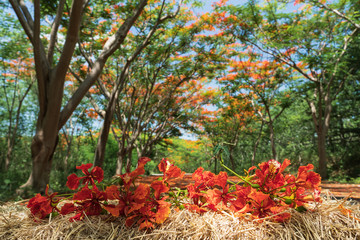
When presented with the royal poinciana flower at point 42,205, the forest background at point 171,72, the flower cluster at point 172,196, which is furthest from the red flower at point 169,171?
the forest background at point 171,72

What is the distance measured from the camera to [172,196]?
61 centimetres

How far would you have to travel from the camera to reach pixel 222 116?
10203 millimetres

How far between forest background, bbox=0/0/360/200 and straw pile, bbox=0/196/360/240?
103 inches

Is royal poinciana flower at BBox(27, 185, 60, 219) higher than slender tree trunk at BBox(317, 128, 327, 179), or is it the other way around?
royal poinciana flower at BBox(27, 185, 60, 219)

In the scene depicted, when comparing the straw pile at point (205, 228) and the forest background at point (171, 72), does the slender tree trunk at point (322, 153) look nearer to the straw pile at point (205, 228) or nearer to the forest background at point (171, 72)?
the forest background at point (171, 72)

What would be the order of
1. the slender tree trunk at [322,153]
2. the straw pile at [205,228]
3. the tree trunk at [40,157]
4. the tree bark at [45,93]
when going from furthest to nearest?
the slender tree trunk at [322,153] < the tree trunk at [40,157] < the tree bark at [45,93] < the straw pile at [205,228]

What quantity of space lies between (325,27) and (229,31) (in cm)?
323

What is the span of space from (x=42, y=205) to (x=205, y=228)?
41cm

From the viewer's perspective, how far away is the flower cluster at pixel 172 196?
509mm

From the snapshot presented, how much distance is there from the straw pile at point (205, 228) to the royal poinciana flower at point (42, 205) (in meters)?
0.02

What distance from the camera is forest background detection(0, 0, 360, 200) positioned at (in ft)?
11.3

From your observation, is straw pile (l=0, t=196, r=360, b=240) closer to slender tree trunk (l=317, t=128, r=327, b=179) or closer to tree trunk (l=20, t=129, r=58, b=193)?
tree trunk (l=20, t=129, r=58, b=193)

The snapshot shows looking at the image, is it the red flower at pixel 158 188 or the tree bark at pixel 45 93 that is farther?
the tree bark at pixel 45 93

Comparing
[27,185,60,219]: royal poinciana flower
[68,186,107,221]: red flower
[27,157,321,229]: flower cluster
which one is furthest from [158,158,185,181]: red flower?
[27,185,60,219]: royal poinciana flower
